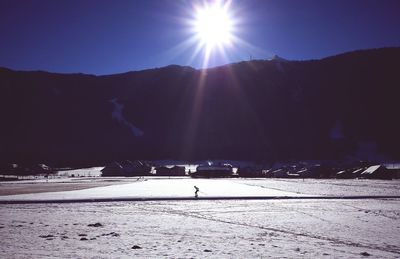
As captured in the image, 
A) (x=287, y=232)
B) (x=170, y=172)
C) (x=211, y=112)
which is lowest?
(x=287, y=232)

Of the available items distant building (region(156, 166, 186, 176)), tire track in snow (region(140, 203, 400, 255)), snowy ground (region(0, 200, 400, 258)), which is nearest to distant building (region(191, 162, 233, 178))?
distant building (region(156, 166, 186, 176))

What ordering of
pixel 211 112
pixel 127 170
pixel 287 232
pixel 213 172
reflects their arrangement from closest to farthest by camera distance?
pixel 287 232, pixel 213 172, pixel 127 170, pixel 211 112

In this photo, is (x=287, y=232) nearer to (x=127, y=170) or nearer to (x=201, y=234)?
(x=201, y=234)

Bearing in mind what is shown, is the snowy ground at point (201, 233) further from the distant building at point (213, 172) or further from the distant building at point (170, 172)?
the distant building at point (170, 172)

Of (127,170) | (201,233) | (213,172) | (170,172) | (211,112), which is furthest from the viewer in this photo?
(211,112)

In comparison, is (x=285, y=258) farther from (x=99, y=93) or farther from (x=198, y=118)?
(x=99, y=93)

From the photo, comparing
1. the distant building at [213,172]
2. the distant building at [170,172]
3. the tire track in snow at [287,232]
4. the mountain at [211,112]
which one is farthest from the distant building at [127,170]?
the tire track in snow at [287,232]

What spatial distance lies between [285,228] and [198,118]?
349 ft

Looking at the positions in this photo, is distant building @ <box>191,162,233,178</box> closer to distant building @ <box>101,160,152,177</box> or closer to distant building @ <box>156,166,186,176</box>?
distant building @ <box>156,166,186,176</box>

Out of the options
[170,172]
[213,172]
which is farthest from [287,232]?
[170,172]

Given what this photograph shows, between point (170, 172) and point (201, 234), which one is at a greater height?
point (170, 172)

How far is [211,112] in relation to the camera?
385 ft

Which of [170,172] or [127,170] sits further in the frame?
[127,170]

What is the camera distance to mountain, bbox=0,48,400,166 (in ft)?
339
